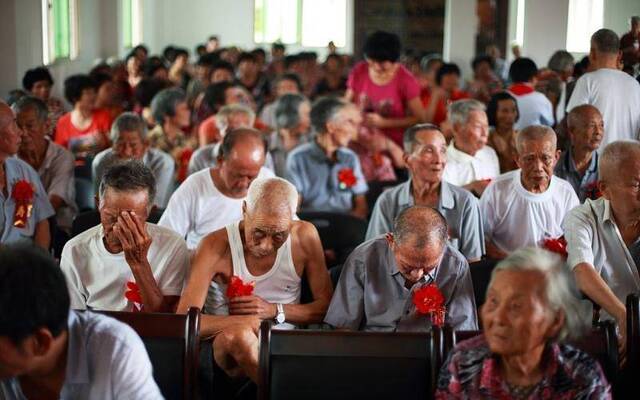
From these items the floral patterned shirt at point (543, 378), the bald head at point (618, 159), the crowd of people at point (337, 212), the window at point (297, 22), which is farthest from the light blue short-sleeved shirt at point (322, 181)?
the window at point (297, 22)

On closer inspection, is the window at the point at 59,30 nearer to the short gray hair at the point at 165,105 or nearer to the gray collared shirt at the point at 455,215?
the short gray hair at the point at 165,105

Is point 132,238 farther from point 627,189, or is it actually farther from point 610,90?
point 610,90

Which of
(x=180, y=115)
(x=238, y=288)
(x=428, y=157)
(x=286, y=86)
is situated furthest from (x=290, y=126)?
(x=238, y=288)

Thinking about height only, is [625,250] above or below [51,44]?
below

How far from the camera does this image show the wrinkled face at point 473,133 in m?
5.20

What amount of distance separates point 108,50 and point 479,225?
9448 millimetres

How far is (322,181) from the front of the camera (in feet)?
18.5

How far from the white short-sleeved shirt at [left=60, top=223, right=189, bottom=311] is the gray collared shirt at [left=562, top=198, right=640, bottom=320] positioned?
4.67ft

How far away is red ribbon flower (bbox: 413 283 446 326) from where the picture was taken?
124 inches

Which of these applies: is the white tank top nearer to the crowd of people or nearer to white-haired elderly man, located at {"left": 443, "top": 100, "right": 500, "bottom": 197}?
the crowd of people

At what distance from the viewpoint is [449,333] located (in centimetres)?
259

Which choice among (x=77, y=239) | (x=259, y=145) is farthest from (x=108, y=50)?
(x=77, y=239)

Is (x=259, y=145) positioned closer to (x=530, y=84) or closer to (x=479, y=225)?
(x=479, y=225)

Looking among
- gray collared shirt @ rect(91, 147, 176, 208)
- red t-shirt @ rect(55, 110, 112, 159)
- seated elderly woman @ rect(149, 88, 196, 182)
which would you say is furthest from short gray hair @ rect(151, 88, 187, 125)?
gray collared shirt @ rect(91, 147, 176, 208)
